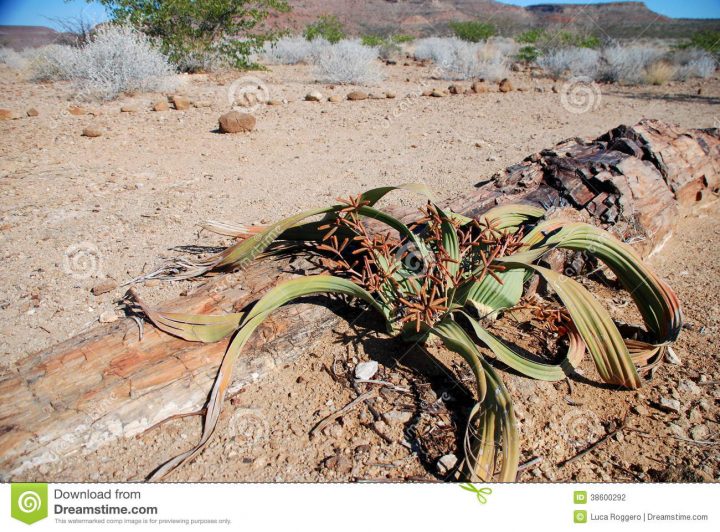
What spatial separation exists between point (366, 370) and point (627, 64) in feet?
37.6

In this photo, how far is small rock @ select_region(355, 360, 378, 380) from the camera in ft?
6.20

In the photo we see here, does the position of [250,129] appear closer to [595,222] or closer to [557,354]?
[595,222]

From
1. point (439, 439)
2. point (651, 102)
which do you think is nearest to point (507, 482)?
point (439, 439)

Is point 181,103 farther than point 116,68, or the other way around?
point 116,68

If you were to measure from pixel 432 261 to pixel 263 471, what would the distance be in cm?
97

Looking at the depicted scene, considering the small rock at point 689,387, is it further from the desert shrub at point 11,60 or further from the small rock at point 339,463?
the desert shrub at point 11,60

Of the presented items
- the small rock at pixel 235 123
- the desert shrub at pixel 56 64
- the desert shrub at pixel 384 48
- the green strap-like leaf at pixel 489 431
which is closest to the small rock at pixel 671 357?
the green strap-like leaf at pixel 489 431

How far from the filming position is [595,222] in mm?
2650

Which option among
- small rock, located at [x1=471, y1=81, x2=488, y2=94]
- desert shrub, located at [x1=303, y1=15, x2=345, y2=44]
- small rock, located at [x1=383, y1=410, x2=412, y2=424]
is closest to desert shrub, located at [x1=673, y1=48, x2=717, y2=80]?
small rock, located at [x1=471, y1=81, x2=488, y2=94]

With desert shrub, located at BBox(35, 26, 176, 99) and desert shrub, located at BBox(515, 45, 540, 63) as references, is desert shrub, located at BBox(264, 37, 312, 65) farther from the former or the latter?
desert shrub, located at BBox(515, 45, 540, 63)

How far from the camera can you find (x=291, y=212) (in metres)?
3.69

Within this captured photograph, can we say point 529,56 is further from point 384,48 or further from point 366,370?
point 366,370

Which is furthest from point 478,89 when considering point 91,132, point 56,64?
point 56,64

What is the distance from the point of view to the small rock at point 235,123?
5.75m
